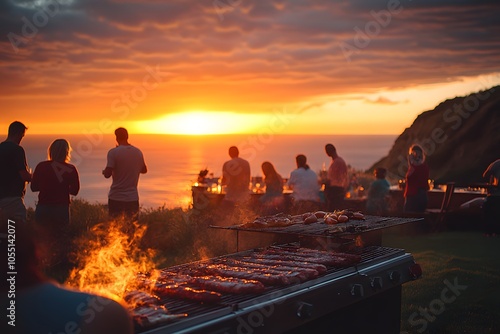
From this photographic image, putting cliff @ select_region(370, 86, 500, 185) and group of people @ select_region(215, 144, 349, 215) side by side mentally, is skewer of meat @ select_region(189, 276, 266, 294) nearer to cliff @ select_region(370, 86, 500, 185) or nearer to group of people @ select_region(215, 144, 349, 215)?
group of people @ select_region(215, 144, 349, 215)

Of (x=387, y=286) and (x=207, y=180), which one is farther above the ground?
(x=207, y=180)

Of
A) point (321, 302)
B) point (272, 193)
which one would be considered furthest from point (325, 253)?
point (272, 193)

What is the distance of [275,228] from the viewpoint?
5586mm

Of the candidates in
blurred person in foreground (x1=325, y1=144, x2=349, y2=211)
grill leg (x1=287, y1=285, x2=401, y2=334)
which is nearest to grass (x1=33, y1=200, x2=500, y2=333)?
grill leg (x1=287, y1=285, x2=401, y2=334)

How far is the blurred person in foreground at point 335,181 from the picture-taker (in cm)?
1262

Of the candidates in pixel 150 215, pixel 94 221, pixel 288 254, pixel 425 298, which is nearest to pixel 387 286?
pixel 288 254

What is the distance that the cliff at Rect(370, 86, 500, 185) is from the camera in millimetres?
31031

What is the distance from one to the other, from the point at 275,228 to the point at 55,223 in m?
4.31

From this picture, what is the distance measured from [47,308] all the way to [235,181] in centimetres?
918

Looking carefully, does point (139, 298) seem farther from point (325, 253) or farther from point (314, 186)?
point (314, 186)

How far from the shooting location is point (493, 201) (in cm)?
1239

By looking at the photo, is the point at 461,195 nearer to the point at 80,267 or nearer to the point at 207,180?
the point at 207,180

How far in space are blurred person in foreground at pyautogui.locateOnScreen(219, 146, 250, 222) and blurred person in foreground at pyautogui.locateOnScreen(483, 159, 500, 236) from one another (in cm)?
524

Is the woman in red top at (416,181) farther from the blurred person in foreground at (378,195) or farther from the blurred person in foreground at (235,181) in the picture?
the blurred person in foreground at (235,181)
